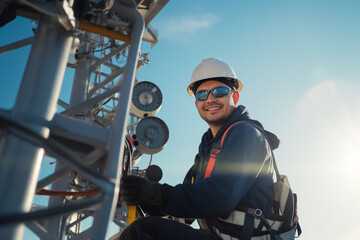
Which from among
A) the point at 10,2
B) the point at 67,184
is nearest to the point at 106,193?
the point at 10,2

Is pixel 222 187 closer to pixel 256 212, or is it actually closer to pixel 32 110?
pixel 256 212

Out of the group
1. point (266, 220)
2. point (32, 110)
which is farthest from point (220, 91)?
point (32, 110)

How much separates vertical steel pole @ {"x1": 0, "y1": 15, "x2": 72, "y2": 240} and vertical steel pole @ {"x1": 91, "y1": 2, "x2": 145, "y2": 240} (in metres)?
0.31

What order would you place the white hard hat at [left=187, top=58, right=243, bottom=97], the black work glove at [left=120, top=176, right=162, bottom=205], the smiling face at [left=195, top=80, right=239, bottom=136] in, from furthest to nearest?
the white hard hat at [left=187, top=58, right=243, bottom=97]
the smiling face at [left=195, top=80, right=239, bottom=136]
the black work glove at [left=120, top=176, right=162, bottom=205]

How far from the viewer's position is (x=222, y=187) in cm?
209

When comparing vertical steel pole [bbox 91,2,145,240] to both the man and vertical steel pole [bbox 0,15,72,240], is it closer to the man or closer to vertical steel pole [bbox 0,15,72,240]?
vertical steel pole [bbox 0,15,72,240]

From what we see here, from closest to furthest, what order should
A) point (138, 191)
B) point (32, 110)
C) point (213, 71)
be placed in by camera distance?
point (32, 110), point (138, 191), point (213, 71)

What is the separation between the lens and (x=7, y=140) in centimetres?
135

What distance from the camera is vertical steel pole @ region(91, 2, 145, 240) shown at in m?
1.28

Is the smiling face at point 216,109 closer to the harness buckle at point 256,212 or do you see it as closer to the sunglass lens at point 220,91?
the sunglass lens at point 220,91

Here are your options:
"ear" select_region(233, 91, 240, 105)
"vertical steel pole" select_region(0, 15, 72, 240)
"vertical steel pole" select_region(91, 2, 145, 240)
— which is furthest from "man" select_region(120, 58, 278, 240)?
"ear" select_region(233, 91, 240, 105)

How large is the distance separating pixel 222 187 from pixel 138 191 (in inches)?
22.5

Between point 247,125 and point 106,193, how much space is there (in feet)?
4.74

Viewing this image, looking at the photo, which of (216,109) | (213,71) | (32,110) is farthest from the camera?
(213,71)
